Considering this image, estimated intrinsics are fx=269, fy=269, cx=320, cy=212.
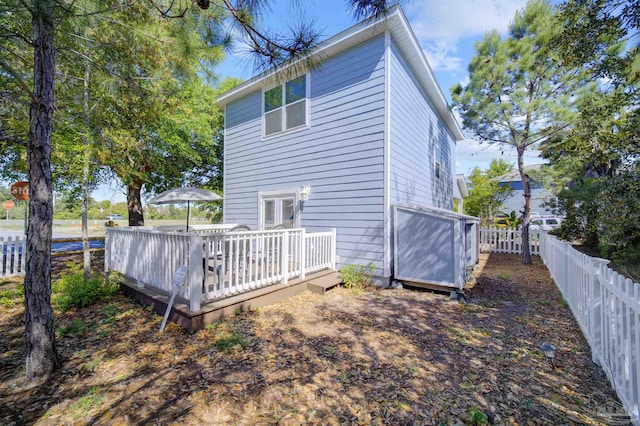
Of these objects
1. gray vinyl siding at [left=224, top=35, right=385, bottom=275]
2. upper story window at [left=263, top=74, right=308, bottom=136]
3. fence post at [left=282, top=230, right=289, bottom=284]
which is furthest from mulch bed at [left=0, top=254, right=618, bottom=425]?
upper story window at [left=263, top=74, right=308, bottom=136]

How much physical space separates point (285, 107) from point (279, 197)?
257 cm

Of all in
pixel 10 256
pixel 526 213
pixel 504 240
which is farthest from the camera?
pixel 504 240

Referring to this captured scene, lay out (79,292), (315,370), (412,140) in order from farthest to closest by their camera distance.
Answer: (412,140) → (79,292) → (315,370)

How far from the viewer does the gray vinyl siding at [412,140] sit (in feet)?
20.3

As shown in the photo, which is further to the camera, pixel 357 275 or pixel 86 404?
pixel 357 275

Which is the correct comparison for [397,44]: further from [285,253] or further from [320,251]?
[285,253]

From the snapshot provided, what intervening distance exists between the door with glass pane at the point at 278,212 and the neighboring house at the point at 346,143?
0.09 ft

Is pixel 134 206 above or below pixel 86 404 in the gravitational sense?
above

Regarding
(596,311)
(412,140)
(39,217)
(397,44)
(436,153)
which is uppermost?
(397,44)

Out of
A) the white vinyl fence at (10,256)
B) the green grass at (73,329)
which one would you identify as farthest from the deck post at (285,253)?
the white vinyl fence at (10,256)

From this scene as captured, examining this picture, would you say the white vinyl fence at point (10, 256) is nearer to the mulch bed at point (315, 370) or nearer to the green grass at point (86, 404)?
the mulch bed at point (315, 370)

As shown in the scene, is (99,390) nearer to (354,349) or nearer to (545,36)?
(354,349)

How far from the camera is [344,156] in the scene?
6453 millimetres

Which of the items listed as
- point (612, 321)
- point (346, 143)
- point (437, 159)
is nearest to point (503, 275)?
point (437, 159)
